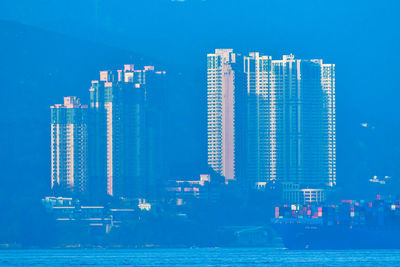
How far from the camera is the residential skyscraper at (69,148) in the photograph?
170000mm

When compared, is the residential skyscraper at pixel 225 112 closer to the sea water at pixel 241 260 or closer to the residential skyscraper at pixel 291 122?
the residential skyscraper at pixel 291 122

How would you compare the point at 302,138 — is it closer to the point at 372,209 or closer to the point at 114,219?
the point at 114,219

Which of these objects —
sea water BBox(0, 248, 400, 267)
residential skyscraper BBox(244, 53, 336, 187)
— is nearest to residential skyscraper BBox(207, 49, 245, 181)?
residential skyscraper BBox(244, 53, 336, 187)

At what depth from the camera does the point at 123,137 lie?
6683 inches

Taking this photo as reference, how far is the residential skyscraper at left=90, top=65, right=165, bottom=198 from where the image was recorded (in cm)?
16988

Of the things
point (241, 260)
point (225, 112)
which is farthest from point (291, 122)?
point (241, 260)

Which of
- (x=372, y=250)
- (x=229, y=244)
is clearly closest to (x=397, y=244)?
(x=372, y=250)

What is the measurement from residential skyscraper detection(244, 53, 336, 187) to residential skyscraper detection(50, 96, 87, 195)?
20148 millimetres

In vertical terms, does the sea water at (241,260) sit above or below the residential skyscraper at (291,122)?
below

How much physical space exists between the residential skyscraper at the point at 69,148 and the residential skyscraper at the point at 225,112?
652 inches

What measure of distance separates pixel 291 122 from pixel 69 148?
27.5m

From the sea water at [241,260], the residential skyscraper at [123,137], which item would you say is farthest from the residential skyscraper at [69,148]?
the sea water at [241,260]

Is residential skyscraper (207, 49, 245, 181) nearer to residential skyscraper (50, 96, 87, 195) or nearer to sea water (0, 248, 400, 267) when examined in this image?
residential skyscraper (50, 96, 87, 195)

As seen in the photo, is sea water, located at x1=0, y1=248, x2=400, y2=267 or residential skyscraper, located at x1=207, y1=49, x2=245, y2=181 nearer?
sea water, located at x1=0, y1=248, x2=400, y2=267
